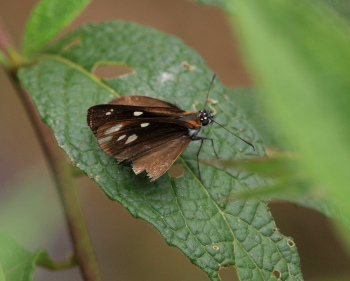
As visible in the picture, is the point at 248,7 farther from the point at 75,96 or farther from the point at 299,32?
the point at 75,96

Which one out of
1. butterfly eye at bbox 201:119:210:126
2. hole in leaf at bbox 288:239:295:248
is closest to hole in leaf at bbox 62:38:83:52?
butterfly eye at bbox 201:119:210:126

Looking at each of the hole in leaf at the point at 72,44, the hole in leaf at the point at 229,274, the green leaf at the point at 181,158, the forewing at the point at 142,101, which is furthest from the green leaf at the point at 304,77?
the hole in leaf at the point at 229,274

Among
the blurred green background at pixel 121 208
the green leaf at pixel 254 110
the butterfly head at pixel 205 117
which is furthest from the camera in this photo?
the blurred green background at pixel 121 208

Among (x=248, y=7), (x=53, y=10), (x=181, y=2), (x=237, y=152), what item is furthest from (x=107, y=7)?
(x=248, y=7)

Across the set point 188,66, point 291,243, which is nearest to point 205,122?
point 188,66

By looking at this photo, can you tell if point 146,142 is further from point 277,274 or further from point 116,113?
point 277,274

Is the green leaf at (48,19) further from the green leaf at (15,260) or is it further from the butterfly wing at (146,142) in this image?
the green leaf at (15,260)
